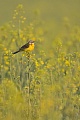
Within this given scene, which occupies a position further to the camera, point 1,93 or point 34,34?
point 34,34

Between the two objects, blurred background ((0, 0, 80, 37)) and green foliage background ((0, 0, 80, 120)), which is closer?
green foliage background ((0, 0, 80, 120))

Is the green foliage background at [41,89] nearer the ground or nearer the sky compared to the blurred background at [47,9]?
nearer the ground

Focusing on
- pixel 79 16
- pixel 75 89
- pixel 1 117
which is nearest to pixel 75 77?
pixel 75 89

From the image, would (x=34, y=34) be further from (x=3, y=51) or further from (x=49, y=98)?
(x=49, y=98)

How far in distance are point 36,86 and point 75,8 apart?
1647 cm

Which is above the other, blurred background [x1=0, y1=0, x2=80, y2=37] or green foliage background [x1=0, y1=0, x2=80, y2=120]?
blurred background [x1=0, y1=0, x2=80, y2=37]

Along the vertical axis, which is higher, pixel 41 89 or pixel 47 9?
pixel 47 9

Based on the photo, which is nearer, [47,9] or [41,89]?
[41,89]

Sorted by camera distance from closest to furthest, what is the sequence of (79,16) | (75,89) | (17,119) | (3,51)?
(17,119) < (75,89) < (3,51) < (79,16)

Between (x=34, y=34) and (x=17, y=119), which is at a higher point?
(x=34, y=34)

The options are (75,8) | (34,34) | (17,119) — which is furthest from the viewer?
(75,8)

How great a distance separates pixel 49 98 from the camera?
7621 millimetres

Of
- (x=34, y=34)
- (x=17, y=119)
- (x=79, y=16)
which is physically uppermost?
(x=79, y=16)

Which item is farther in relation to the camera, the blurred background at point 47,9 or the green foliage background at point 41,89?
the blurred background at point 47,9
